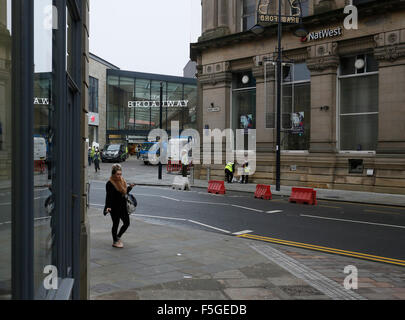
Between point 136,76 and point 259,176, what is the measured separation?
3898 cm

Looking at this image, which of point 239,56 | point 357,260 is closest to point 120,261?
point 357,260

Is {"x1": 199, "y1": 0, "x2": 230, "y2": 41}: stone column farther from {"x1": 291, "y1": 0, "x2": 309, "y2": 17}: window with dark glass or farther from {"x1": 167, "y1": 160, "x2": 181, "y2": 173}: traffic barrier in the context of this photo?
{"x1": 167, "y1": 160, "x2": 181, "y2": 173}: traffic barrier

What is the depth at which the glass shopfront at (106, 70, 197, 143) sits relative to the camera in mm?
59594

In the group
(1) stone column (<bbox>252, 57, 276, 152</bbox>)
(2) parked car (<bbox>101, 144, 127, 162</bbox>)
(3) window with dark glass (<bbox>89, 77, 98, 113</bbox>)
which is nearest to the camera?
(1) stone column (<bbox>252, 57, 276, 152</bbox>)

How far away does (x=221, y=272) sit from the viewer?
21.6 feet

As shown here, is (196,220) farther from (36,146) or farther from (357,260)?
(36,146)

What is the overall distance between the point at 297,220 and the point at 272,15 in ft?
41.8

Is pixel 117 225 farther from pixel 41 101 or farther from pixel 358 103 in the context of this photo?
pixel 358 103

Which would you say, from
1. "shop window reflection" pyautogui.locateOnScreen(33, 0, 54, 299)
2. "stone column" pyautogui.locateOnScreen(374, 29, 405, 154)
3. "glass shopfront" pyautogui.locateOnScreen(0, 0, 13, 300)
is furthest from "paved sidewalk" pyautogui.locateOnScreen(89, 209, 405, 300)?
"stone column" pyautogui.locateOnScreen(374, 29, 405, 154)

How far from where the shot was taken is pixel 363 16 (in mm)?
20844

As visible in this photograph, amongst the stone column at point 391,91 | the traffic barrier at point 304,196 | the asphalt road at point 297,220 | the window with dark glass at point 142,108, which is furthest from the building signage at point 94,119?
the traffic barrier at point 304,196

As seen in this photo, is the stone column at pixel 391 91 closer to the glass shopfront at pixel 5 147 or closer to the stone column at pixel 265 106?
the stone column at pixel 265 106

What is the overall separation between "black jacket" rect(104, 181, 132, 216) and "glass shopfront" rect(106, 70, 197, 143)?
51269mm

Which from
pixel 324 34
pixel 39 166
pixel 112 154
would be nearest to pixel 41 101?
pixel 39 166
